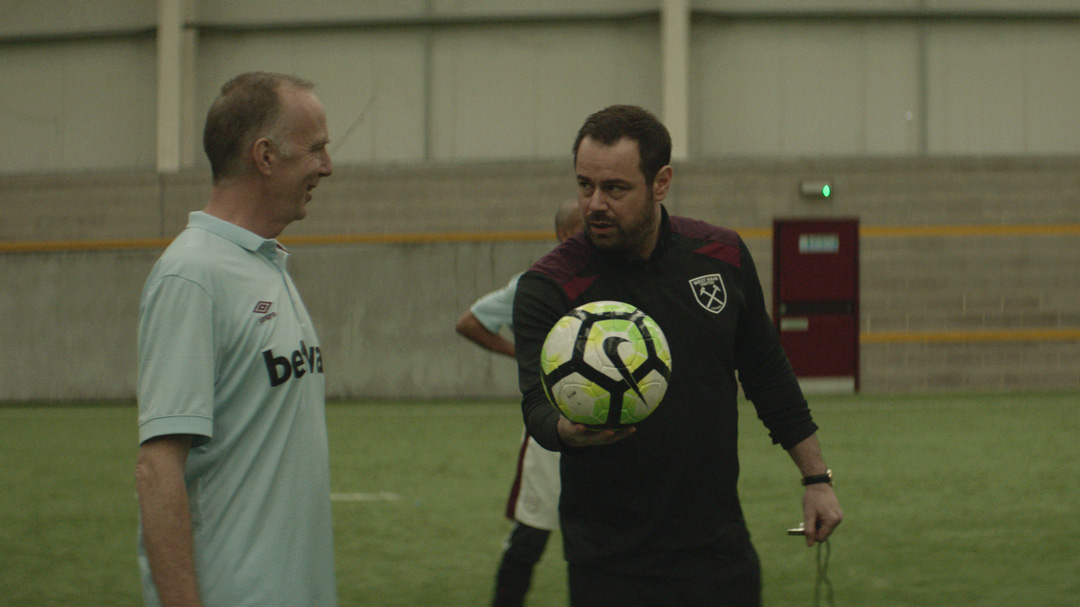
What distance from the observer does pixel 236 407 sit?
2049 millimetres

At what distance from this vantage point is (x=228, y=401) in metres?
2.04

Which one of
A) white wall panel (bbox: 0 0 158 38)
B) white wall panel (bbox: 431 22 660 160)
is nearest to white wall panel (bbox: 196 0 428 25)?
white wall panel (bbox: 431 22 660 160)

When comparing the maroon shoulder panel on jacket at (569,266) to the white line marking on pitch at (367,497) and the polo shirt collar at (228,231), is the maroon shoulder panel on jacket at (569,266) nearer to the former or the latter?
the polo shirt collar at (228,231)

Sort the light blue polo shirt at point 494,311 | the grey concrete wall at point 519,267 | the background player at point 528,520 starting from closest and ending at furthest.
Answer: the background player at point 528,520 < the light blue polo shirt at point 494,311 < the grey concrete wall at point 519,267

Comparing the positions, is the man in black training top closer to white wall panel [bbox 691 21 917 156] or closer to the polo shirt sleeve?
the polo shirt sleeve

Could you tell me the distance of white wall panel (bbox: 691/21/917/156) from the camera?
15.3 metres

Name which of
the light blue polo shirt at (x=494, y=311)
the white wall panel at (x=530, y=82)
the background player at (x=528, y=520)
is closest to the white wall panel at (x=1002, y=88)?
the white wall panel at (x=530, y=82)

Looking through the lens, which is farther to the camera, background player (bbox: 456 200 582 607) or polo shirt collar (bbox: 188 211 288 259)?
background player (bbox: 456 200 582 607)

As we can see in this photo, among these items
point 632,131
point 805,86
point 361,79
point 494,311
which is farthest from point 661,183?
point 361,79

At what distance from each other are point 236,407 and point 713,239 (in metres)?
1.32

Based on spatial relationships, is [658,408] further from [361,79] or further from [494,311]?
[361,79]

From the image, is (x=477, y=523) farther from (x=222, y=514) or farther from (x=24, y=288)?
(x=24, y=288)

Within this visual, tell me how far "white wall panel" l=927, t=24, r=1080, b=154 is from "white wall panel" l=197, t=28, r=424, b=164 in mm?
7673

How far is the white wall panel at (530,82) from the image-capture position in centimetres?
1537
